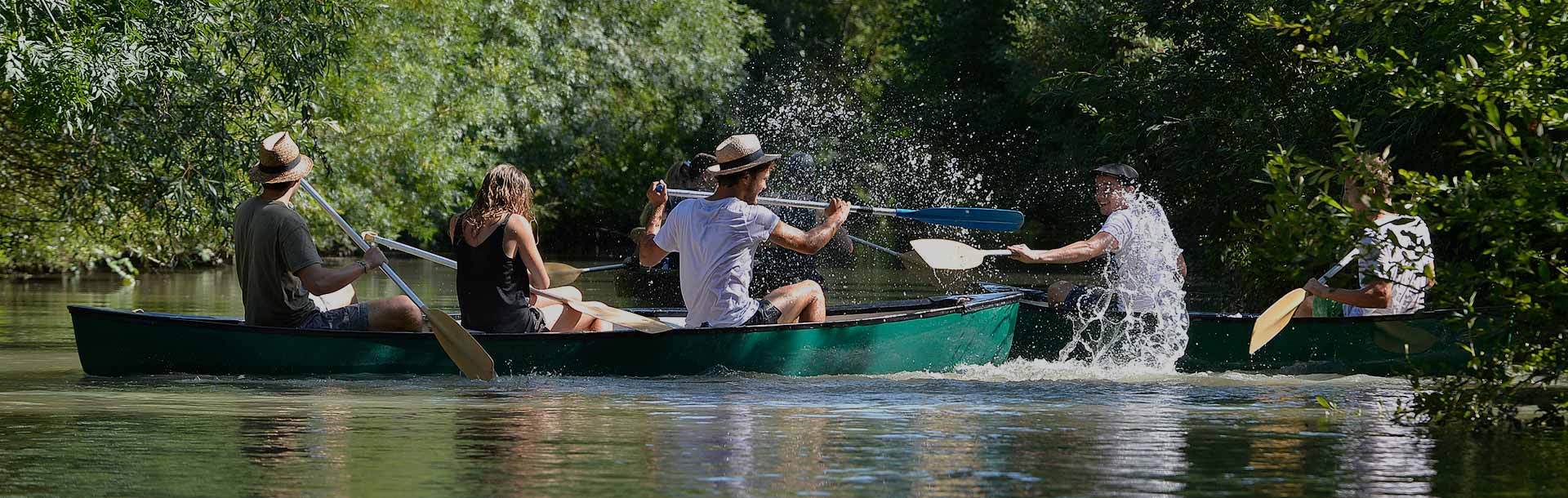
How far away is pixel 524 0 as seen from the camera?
28.3m

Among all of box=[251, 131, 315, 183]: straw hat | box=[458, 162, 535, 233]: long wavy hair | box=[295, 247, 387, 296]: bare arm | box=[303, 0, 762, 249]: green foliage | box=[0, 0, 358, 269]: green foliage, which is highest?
box=[303, 0, 762, 249]: green foliage

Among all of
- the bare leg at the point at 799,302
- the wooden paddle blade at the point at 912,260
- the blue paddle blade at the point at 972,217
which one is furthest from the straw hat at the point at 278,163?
the wooden paddle blade at the point at 912,260

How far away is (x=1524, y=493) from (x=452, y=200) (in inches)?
832

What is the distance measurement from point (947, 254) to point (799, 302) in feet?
A: 4.18

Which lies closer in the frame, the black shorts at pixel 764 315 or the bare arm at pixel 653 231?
the bare arm at pixel 653 231

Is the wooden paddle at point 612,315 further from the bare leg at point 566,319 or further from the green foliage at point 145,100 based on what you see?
the green foliage at point 145,100

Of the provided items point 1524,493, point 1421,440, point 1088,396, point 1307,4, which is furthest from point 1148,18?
point 1524,493

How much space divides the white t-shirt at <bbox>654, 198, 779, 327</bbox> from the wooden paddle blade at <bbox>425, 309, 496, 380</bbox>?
96cm

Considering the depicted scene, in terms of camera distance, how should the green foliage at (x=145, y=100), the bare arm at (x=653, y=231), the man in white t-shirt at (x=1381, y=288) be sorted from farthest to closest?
the green foliage at (x=145, y=100)
the bare arm at (x=653, y=231)
the man in white t-shirt at (x=1381, y=288)

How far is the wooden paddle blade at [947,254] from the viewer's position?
982 cm

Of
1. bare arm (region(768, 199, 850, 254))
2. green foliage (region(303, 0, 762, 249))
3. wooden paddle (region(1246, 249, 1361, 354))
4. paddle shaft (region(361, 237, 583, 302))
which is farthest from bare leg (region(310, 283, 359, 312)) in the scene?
green foliage (region(303, 0, 762, 249))

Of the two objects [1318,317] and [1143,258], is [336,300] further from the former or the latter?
[1318,317]

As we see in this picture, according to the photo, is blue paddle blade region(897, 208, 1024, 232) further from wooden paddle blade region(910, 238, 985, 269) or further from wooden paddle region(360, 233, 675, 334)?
wooden paddle region(360, 233, 675, 334)

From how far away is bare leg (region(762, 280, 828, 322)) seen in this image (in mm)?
8930
